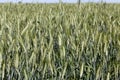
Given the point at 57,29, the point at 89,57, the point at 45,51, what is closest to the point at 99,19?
the point at 57,29

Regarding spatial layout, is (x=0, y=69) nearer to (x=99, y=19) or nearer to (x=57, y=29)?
(x=57, y=29)

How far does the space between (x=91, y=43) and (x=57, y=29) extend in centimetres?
31

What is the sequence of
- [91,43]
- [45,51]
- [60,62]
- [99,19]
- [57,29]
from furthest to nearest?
[99,19] → [57,29] → [91,43] → [60,62] → [45,51]

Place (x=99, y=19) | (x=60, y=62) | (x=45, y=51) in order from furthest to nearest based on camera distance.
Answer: (x=99, y=19), (x=60, y=62), (x=45, y=51)

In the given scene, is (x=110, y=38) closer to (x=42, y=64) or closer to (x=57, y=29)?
(x=57, y=29)

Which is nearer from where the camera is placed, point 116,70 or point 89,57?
point 116,70

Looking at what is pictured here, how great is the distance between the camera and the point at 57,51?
2043 mm

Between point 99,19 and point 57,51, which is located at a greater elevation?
point 99,19

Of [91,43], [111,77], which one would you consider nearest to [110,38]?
[91,43]

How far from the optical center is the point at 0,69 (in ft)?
5.97

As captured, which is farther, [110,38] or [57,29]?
[57,29]

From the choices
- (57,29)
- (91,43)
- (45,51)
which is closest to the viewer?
(45,51)

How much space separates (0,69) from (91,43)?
607 millimetres

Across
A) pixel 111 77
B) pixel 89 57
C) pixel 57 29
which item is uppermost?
pixel 57 29
